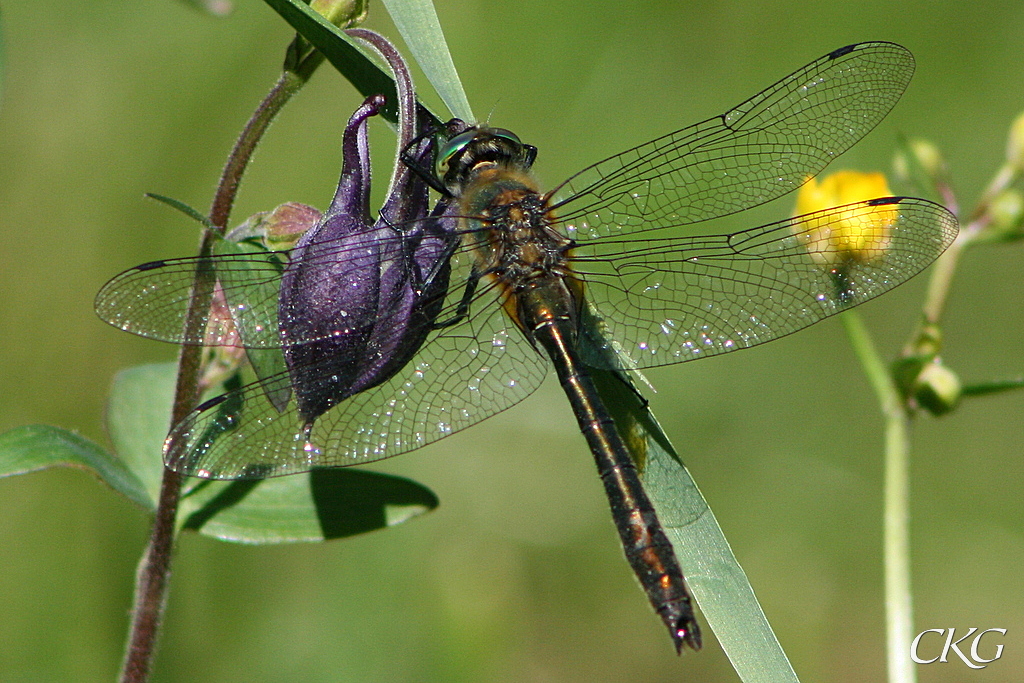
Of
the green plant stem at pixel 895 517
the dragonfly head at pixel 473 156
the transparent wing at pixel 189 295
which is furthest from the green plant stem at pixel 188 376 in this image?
the green plant stem at pixel 895 517

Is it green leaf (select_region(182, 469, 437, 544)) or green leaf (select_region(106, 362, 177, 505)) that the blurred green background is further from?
green leaf (select_region(182, 469, 437, 544))

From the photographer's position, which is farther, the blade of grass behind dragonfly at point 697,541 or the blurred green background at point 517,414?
the blurred green background at point 517,414

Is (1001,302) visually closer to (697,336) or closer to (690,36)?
(690,36)

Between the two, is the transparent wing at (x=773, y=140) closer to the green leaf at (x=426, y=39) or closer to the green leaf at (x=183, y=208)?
the green leaf at (x=426, y=39)

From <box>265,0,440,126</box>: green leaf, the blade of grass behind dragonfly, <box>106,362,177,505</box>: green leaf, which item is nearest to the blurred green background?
<box>106,362,177,505</box>: green leaf

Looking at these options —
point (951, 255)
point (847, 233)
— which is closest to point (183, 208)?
point (847, 233)

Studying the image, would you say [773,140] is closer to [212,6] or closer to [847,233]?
[847,233]
